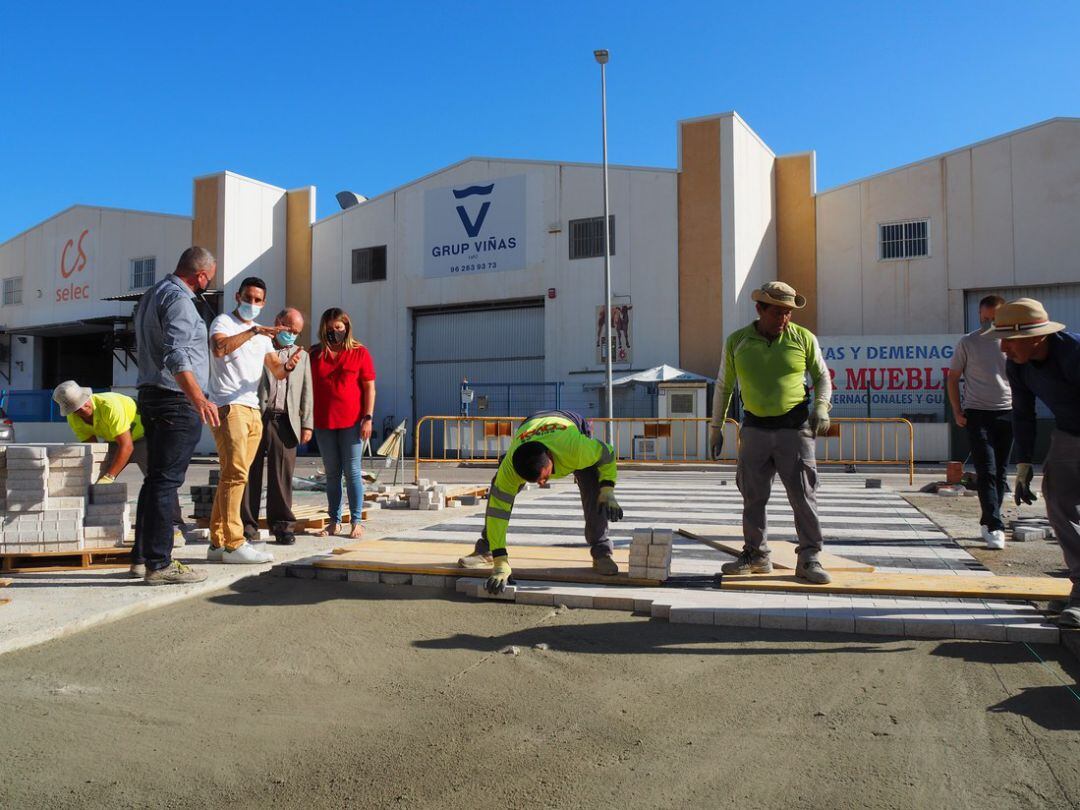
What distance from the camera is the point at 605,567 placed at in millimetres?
5094

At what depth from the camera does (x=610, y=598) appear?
4625 millimetres

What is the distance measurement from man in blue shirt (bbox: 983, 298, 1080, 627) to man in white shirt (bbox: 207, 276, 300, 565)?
14.8ft

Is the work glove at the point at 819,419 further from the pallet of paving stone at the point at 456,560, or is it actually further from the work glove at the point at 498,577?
the work glove at the point at 498,577

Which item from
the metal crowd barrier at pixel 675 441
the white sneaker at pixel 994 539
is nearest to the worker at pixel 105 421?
the white sneaker at pixel 994 539

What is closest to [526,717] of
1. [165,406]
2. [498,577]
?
[498,577]

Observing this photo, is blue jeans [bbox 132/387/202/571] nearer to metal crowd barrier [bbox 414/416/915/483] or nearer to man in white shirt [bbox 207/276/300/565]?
man in white shirt [bbox 207/276/300/565]

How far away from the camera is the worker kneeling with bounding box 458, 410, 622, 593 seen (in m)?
4.55

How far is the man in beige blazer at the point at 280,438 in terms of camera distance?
652cm

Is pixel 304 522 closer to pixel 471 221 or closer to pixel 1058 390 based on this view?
pixel 1058 390

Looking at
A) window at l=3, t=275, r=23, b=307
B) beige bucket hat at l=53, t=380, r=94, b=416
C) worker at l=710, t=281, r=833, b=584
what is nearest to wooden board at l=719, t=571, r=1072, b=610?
worker at l=710, t=281, r=833, b=584

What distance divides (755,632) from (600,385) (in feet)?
67.1

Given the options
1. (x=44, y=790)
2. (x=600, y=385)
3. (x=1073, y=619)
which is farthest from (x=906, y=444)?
(x=44, y=790)

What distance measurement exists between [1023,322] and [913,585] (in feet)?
5.17

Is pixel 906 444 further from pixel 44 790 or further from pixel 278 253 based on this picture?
pixel 278 253
